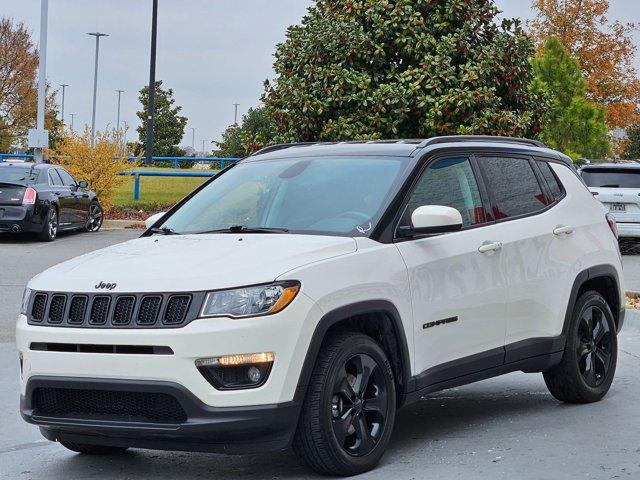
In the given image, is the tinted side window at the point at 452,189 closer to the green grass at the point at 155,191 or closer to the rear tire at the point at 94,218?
the rear tire at the point at 94,218

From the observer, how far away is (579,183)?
335 inches

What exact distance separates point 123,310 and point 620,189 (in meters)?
17.9

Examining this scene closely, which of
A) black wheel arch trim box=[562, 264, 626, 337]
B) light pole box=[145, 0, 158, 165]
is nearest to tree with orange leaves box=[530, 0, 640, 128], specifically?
light pole box=[145, 0, 158, 165]

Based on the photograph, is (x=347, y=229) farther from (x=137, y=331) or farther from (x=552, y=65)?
(x=552, y=65)

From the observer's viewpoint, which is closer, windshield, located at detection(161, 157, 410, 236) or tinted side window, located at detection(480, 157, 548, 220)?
windshield, located at detection(161, 157, 410, 236)

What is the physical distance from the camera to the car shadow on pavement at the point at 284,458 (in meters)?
6.29

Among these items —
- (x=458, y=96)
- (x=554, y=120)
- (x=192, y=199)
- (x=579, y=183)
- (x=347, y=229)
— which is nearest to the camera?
(x=347, y=229)

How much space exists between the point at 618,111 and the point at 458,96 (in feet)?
112

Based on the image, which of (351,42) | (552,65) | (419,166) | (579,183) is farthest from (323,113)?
(552,65)

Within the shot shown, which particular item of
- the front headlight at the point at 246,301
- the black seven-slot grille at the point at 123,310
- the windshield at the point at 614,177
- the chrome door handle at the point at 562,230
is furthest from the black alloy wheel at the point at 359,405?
the windshield at the point at 614,177

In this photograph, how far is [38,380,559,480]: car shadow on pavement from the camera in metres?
6.29

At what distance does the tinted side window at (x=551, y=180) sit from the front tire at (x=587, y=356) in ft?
2.21

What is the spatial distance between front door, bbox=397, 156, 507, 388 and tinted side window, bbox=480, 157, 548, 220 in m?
0.16

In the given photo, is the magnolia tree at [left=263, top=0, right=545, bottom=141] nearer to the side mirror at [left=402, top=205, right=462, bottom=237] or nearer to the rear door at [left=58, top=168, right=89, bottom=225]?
the rear door at [left=58, top=168, right=89, bottom=225]
